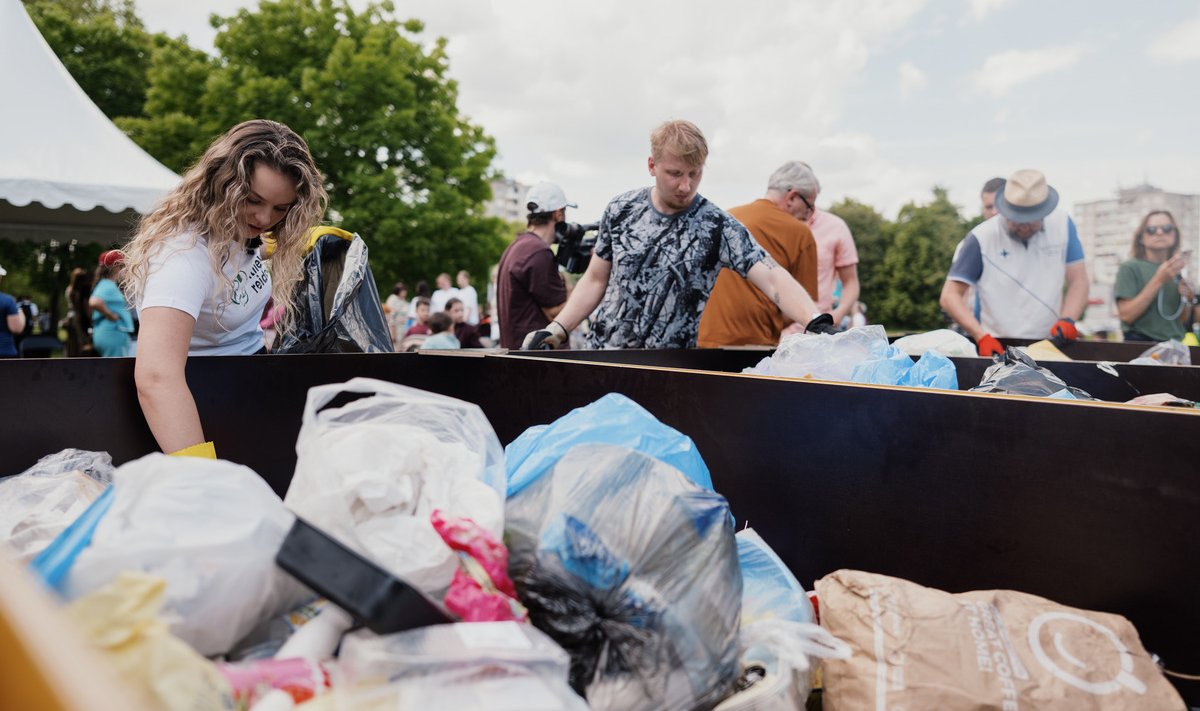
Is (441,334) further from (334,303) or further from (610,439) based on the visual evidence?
(610,439)

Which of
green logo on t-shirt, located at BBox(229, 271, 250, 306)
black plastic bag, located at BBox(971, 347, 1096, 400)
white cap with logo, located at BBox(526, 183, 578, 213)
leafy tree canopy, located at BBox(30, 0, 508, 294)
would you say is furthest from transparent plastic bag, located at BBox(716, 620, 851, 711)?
leafy tree canopy, located at BBox(30, 0, 508, 294)

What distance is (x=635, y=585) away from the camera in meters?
1.12

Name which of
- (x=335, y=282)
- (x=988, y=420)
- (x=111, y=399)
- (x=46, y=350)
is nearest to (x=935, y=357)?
(x=988, y=420)

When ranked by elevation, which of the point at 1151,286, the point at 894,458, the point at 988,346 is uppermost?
the point at 1151,286

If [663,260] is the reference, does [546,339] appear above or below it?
below

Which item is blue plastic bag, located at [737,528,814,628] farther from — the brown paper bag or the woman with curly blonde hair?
the woman with curly blonde hair

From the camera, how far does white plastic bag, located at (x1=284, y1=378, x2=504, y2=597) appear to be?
1.12 m

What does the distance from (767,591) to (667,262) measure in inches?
76.6

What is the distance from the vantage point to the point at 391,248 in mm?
19859

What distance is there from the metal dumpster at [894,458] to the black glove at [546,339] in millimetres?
525

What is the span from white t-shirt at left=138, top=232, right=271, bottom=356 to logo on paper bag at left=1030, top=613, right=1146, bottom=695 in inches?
77.6

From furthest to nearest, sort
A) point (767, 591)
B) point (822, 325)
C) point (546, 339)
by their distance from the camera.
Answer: point (546, 339), point (822, 325), point (767, 591)

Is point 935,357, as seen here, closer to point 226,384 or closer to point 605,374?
point 605,374

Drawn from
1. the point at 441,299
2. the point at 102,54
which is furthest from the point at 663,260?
the point at 102,54
